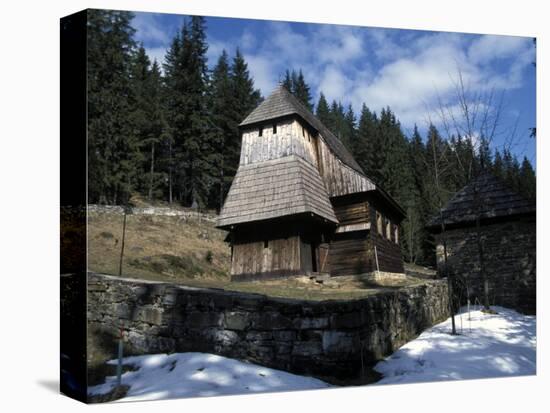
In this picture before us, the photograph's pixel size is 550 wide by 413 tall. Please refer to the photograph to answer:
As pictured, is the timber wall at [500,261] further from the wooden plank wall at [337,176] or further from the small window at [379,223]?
the wooden plank wall at [337,176]

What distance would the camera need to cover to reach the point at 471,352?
8.71 meters

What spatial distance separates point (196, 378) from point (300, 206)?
132 inches

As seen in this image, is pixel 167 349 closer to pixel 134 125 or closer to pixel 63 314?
pixel 63 314

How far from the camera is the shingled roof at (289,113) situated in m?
8.39

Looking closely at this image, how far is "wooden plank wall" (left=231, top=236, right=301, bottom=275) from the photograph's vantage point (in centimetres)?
888

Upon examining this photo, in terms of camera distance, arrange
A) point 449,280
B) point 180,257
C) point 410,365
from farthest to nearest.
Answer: point 449,280, point 410,365, point 180,257

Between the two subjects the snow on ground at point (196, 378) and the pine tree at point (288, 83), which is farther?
the pine tree at point (288, 83)

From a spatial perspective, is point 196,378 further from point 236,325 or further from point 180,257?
point 180,257

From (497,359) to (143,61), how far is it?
6.99 meters

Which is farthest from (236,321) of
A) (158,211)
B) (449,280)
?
(449,280)

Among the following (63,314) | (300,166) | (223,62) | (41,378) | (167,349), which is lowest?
(41,378)

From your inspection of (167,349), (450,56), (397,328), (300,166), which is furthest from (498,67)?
(167,349)

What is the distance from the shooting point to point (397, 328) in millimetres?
8812

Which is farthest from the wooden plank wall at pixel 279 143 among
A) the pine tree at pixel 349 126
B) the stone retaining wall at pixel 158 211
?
the stone retaining wall at pixel 158 211
